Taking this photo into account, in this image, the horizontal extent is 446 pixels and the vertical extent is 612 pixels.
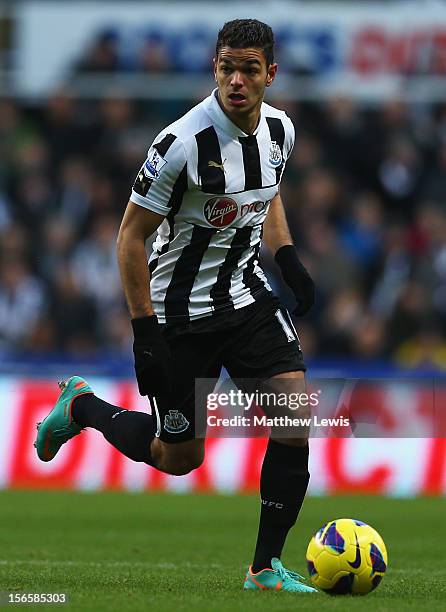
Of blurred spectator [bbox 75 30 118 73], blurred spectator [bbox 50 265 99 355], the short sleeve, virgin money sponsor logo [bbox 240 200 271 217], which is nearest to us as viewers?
the short sleeve

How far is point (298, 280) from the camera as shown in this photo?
6582 millimetres

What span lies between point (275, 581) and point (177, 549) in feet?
7.38

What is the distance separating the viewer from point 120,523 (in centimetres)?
979

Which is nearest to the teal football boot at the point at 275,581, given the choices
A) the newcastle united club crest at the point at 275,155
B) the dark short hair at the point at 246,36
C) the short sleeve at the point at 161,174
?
the short sleeve at the point at 161,174

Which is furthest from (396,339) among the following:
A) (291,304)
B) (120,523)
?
(120,523)

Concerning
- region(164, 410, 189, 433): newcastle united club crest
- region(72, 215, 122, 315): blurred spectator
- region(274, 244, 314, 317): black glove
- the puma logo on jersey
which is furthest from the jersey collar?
region(72, 215, 122, 315): blurred spectator

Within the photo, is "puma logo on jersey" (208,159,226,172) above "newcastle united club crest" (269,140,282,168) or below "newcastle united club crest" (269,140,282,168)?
below

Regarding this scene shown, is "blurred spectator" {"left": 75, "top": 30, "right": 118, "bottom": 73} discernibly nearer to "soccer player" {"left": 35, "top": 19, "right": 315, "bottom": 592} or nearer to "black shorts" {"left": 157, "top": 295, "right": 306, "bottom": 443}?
"soccer player" {"left": 35, "top": 19, "right": 315, "bottom": 592}

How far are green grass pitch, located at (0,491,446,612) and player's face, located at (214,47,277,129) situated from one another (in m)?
2.11

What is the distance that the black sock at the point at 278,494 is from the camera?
20.3 feet

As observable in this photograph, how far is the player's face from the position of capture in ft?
19.8

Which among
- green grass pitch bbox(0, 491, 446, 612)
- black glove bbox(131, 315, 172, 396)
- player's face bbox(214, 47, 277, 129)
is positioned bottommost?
green grass pitch bbox(0, 491, 446, 612)

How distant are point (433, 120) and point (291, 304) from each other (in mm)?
3617

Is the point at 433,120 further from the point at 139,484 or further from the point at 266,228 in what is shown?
the point at 266,228
